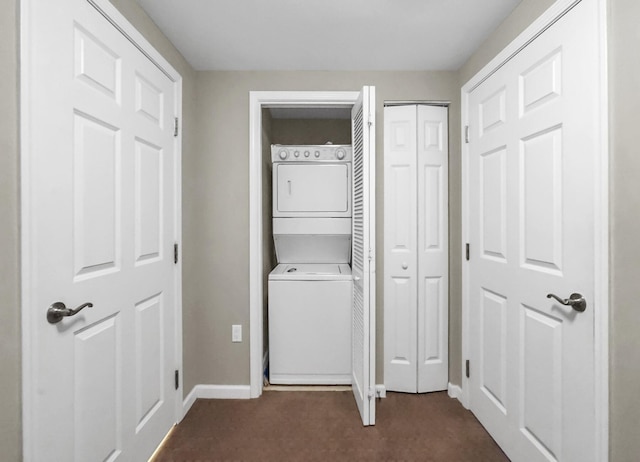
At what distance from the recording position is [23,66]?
0.94m

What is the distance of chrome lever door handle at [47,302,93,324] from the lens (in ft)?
3.42

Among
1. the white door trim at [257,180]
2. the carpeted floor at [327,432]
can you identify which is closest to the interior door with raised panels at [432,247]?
the carpeted floor at [327,432]

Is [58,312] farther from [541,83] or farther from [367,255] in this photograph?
[541,83]

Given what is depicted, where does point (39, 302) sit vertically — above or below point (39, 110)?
below

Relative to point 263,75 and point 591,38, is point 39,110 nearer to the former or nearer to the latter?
point 263,75

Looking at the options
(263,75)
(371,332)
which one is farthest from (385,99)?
(371,332)

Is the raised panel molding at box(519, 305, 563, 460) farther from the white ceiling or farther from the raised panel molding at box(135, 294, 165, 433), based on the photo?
the raised panel molding at box(135, 294, 165, 433)

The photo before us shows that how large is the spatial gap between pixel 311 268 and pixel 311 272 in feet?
0.74

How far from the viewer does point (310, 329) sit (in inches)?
95.9

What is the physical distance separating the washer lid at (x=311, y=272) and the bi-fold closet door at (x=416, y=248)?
0.40m

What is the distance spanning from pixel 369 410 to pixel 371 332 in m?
0.48

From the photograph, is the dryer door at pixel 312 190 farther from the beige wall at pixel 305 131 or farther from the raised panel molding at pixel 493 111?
the raised panel molding at pixel 493 111

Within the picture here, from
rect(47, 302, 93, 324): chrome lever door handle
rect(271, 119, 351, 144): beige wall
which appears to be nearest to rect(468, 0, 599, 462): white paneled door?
rect(271, 119, 351, 144): beige wall

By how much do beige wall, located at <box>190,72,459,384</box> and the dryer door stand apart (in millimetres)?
454
